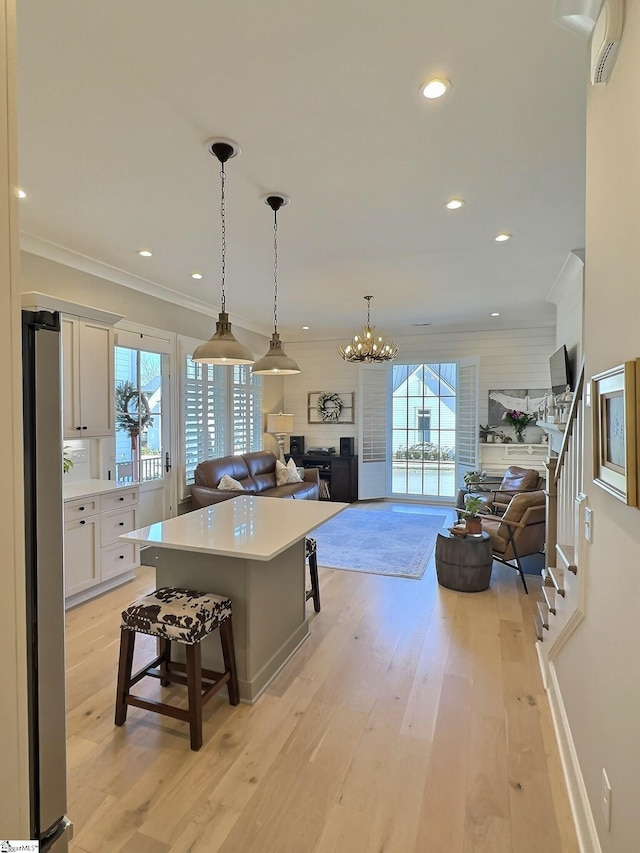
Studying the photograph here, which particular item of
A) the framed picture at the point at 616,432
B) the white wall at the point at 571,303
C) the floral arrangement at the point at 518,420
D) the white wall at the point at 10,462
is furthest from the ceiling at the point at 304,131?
the floral arrangement at the point at 518,420

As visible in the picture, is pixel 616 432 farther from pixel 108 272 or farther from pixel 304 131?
pixel 108 272

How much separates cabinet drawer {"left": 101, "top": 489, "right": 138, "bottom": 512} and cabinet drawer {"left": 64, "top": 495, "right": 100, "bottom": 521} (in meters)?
0.09

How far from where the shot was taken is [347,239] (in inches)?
146

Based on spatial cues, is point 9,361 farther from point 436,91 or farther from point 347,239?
point 347,239

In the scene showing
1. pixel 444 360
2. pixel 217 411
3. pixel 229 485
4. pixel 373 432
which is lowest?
pixel 229 485

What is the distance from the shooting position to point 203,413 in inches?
238

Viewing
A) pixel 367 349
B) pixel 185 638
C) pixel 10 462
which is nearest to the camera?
pixel 10 462

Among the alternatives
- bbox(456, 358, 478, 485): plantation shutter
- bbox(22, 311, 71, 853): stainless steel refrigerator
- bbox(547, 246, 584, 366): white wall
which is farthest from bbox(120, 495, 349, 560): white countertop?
bbox(456, 358, 478, 485): plantation shutter

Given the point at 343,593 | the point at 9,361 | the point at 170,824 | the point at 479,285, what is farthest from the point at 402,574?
the point at 9,361

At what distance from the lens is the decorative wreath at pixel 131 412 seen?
4.70 m

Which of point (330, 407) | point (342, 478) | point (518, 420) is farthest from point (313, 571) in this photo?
point (330, 407)

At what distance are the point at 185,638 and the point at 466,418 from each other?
20.3 feet

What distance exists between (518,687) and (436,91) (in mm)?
3100

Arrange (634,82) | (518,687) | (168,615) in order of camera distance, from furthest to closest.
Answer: (518,687)
(168,615)
(634,82)
